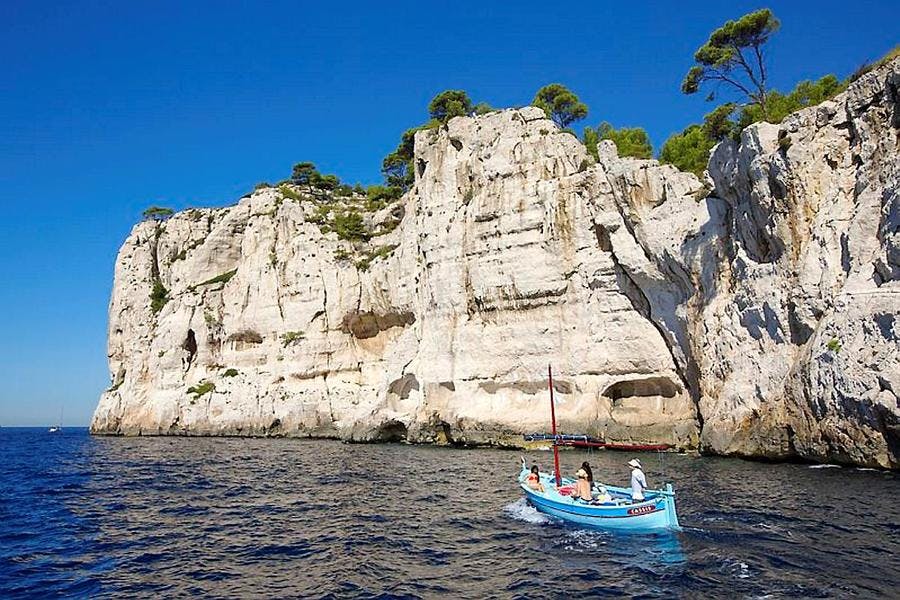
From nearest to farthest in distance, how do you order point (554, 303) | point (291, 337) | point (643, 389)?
point (643, 389)
point (554, 303)
point (291, 337)

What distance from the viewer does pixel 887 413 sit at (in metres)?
21.6

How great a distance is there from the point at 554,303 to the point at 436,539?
28059mm

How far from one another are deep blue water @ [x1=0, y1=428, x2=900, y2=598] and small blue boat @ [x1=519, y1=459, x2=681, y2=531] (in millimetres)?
400

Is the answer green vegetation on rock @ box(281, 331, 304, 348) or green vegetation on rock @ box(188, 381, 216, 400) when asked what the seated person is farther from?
green vegetation on rock @ box(188, 381, 216, 400)

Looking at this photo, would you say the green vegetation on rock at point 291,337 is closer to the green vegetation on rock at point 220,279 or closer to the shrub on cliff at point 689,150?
the green vegetation on rock at point 220,279

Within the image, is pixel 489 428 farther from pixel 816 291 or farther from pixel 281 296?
pixel 281 296

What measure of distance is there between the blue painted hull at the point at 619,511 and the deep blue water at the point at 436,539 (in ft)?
1.28

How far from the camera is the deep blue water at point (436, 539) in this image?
12.7m

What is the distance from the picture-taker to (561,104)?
62.2 meters

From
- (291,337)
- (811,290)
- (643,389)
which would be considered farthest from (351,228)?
(811,290)

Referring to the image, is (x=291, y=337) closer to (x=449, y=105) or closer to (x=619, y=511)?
(x=449, y=105)

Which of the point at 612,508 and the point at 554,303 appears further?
the point at 554,303

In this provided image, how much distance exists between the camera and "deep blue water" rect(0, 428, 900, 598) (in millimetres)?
12688

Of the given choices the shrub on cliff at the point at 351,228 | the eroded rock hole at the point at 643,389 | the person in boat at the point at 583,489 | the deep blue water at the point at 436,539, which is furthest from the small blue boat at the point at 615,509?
the shrub on cliff at the point at 351,228
